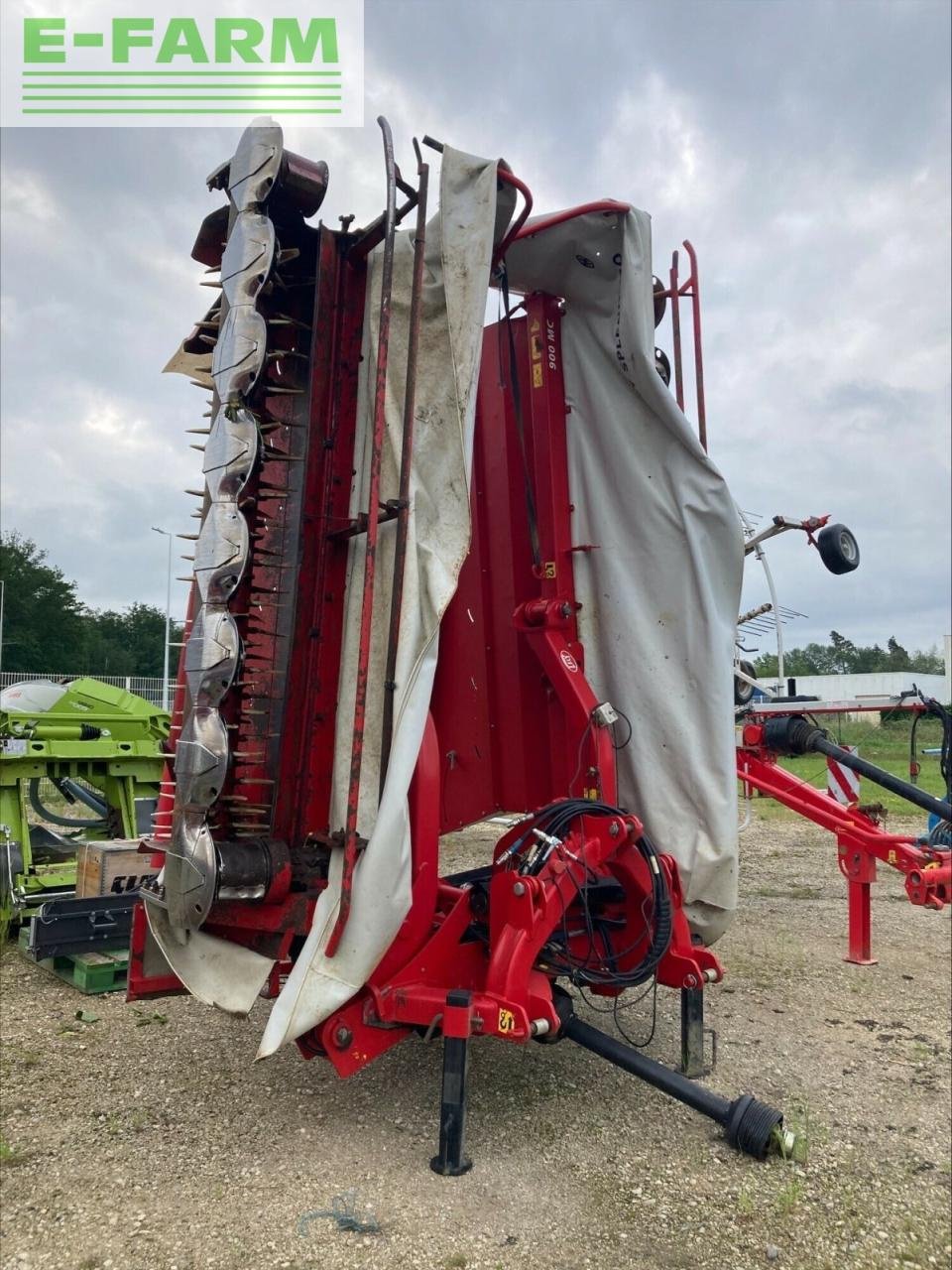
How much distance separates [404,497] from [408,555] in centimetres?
19

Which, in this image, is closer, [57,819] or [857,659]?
[57,819]

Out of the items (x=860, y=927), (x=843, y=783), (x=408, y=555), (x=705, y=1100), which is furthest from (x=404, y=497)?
(x=843, y=783)

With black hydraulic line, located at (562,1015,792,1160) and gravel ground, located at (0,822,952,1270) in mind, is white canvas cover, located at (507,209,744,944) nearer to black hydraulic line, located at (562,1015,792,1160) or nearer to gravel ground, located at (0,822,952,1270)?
black hydraulic line, located at (562,1015,792,1160)

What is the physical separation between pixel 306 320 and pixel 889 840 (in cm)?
437

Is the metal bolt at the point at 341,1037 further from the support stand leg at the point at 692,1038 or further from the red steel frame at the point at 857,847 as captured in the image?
the red steel frame at the point at 857,847

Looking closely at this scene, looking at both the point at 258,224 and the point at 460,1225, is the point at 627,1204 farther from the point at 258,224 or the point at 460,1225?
the point at 258,224

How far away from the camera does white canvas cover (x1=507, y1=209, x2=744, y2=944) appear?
401 centimetres

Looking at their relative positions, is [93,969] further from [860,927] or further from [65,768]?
[860,927]

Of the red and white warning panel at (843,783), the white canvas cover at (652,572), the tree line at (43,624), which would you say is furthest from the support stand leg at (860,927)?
the tree line at (43,624)

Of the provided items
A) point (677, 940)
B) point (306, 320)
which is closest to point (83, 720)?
point (306, 320)

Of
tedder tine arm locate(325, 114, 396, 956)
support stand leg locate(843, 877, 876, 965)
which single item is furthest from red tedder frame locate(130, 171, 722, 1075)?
support stand leg locate(843, 877, 876, 965)

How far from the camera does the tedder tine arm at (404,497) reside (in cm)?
308

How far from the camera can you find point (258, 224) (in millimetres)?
3330

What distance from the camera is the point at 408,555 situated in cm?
321
